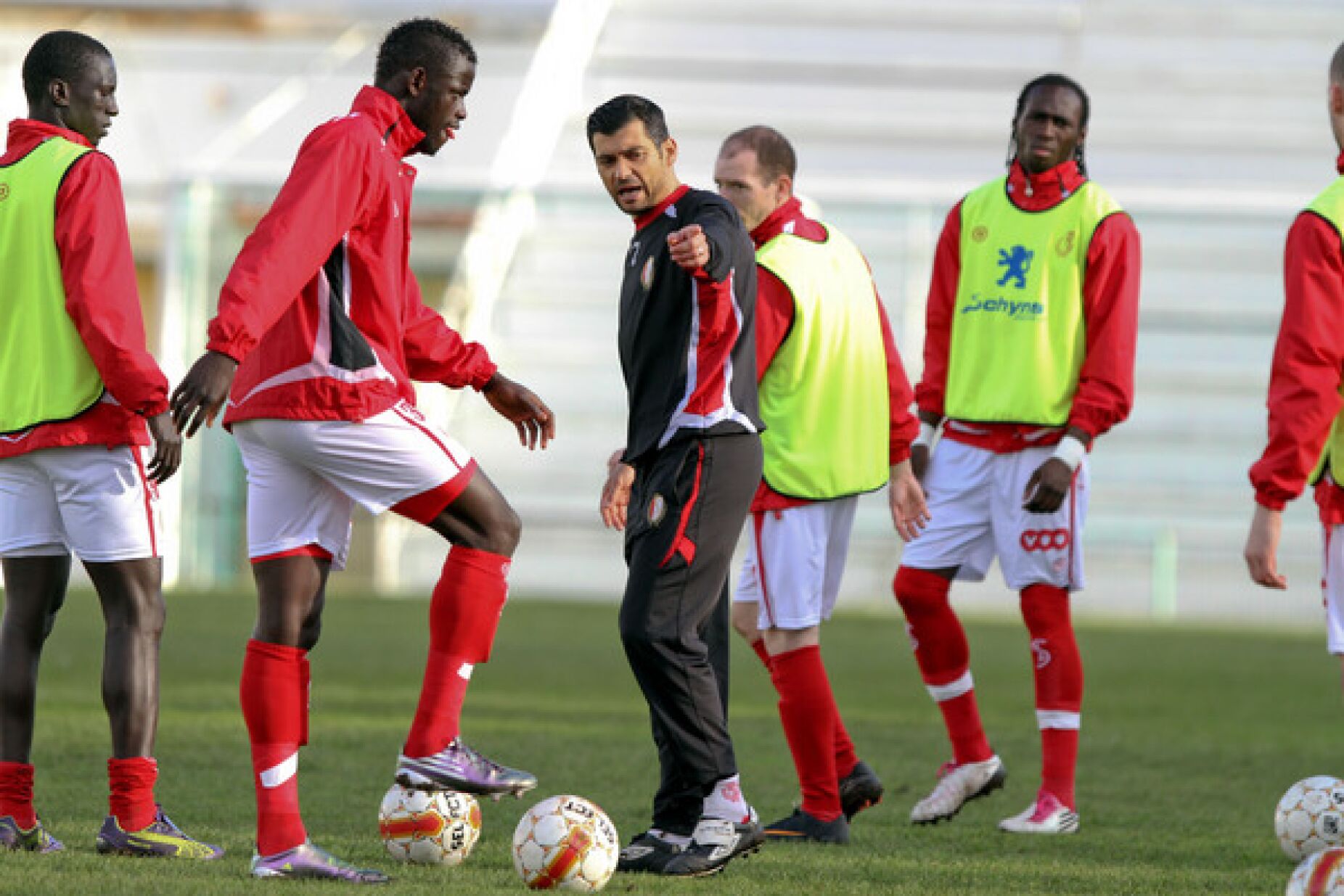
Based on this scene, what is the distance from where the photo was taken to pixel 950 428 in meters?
6.98

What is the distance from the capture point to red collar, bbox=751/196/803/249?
634 centimetres

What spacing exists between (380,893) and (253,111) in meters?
22.9

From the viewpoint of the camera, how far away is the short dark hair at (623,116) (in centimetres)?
511

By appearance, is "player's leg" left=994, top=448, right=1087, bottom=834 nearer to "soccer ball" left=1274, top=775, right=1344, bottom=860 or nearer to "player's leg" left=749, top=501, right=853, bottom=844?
"player's leg" left=749, top=501, right=853, bottom=844

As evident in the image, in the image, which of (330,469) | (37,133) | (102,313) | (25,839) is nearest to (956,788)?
(330,469)

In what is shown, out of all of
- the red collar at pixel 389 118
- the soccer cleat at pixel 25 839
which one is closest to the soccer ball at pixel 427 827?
the soccer cleat at pixel 25 839

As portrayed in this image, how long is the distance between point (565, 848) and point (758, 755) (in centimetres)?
354

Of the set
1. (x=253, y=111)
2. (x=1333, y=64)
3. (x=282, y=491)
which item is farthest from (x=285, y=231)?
(x=253, y=111)

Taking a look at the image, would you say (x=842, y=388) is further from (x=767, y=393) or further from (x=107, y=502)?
(x=107, y=502)

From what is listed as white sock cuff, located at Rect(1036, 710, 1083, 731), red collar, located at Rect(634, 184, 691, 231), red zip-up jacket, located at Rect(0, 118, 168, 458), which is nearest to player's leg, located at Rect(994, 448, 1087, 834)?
white sock cuff, located at Rect(1036, 710, 1083, 731)

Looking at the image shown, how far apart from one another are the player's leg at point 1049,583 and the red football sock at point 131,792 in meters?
2.90

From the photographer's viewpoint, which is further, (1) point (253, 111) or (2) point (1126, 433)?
(1) point (253, 111)

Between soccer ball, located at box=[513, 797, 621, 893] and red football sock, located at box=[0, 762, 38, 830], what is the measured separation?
4.67 ft

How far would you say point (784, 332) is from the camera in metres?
6.27
